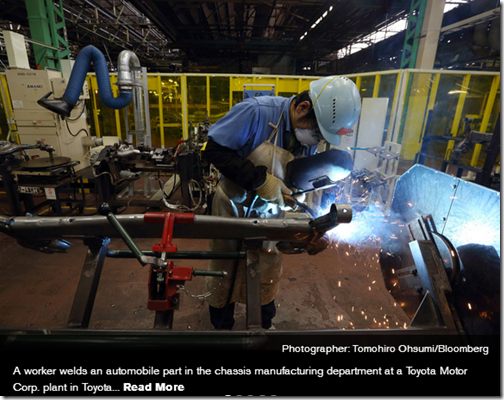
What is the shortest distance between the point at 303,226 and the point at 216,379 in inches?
28.5

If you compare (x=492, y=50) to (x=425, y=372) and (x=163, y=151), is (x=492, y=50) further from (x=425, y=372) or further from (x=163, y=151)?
(x=425, y=372)

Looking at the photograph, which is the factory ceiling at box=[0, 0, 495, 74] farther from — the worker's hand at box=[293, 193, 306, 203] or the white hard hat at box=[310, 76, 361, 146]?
the worker's hand at box=[293, 193, 306, 203]

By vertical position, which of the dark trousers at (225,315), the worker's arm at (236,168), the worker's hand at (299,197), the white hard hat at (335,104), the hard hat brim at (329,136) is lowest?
the dark trousers at (225,315)

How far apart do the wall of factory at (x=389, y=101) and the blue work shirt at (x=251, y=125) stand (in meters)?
4.00

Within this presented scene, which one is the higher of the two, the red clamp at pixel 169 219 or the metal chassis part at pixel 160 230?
the red clamp at pixel 169 219

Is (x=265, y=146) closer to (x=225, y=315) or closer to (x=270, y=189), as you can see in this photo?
(x=270, y=189)

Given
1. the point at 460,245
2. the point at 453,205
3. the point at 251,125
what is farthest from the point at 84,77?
the point at 460,245

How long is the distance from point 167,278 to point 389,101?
5453 millimetres

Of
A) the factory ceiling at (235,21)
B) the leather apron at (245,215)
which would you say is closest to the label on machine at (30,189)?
the leather apron at (245,215)

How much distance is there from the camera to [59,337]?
0.94 meters

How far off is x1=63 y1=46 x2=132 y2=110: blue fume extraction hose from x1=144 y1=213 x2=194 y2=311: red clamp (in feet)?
14.4

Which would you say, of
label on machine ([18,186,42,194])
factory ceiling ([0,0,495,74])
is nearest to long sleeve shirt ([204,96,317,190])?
label on machine ([18,186,42,194])

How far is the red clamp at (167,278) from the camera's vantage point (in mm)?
1058

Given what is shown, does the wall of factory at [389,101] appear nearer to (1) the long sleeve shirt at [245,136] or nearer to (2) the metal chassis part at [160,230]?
(1) the long sleeve shirt at [245,136]
